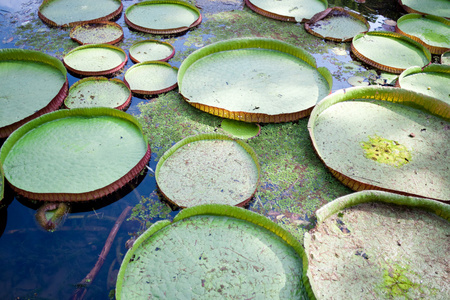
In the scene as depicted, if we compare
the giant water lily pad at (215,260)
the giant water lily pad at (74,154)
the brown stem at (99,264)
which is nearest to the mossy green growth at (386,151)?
the giant water lily pad at (215,260)

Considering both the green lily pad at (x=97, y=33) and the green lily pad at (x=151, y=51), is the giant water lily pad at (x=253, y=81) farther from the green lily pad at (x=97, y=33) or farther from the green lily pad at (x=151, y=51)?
the green lily pad at (x=97, y=33)

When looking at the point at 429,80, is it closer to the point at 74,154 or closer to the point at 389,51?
the point at 389,51

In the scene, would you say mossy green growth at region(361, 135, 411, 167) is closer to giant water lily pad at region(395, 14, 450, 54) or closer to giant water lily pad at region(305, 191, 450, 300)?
giant water lily pad at region(305, 191, 450, 300)

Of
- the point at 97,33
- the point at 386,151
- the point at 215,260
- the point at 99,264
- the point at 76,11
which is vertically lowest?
the point at 99,264

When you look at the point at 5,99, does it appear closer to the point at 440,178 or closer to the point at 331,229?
the point at 331,229

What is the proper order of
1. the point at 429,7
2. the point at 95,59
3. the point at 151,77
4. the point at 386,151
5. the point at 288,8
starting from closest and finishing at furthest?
the point at 386,151, the point at 151,77, the point at 95,59, the point at 288,8, the point at 429,7

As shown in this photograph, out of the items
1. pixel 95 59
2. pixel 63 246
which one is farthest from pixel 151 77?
pixel 63 246

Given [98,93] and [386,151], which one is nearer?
[386,151]
